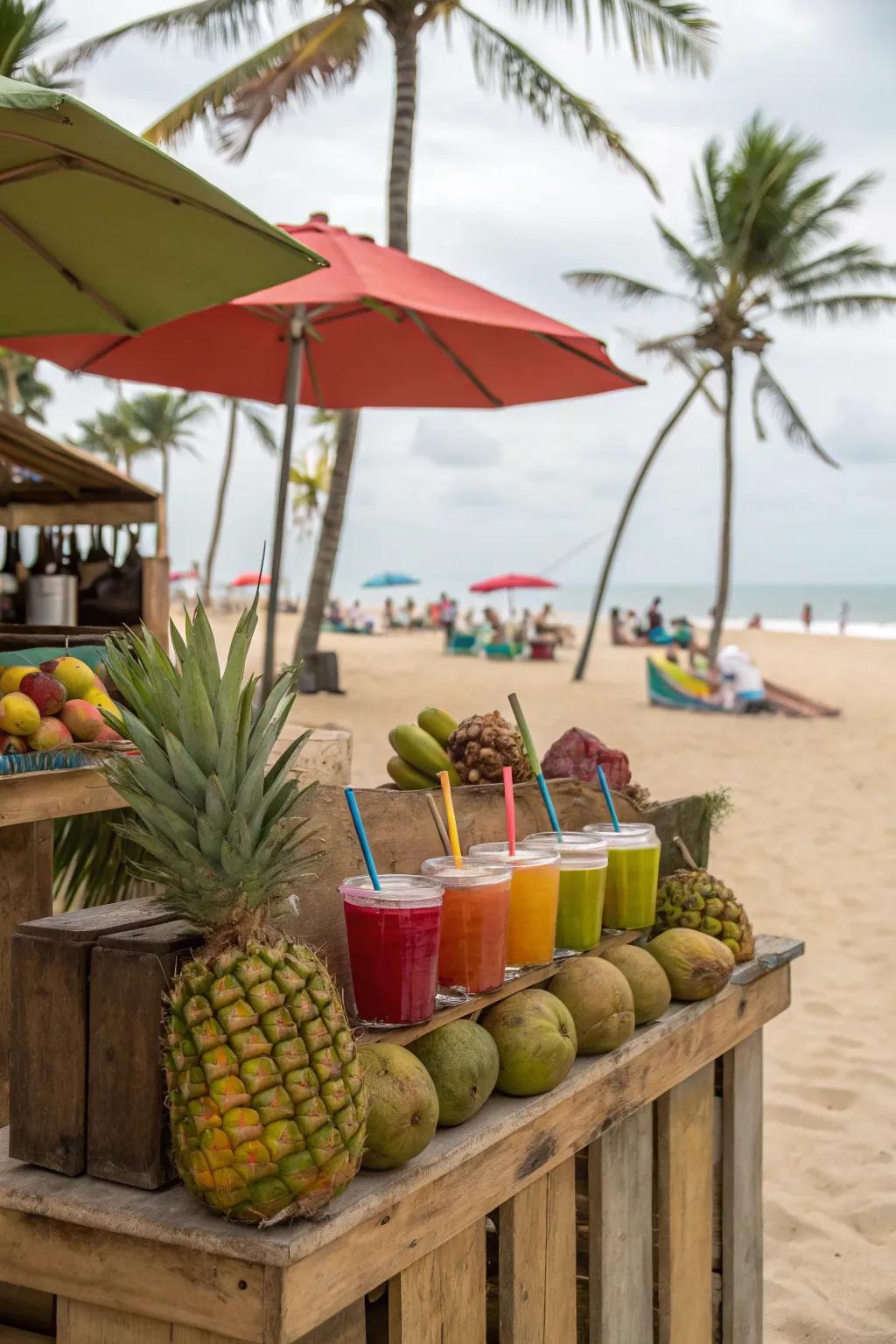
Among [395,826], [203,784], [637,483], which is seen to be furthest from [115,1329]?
[637,483]

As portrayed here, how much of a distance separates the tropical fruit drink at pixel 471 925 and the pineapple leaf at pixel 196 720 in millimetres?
458

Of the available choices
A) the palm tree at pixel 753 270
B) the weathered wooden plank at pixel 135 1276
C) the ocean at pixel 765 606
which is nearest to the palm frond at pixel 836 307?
the palm tree at pixel 753 270

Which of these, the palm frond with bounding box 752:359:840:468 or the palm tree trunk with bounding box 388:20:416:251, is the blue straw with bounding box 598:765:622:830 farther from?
the palm frond with bounding box 752:359:840:468

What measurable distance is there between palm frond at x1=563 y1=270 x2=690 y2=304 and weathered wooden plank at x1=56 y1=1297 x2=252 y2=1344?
2147 cm

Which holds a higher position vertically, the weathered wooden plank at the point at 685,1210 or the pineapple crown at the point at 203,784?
the pineapple crown at the point at 203,784

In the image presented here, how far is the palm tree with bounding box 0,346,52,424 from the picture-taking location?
3241 centimetres

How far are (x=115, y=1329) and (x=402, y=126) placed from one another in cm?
1186

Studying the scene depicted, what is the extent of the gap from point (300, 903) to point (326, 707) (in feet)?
33.4

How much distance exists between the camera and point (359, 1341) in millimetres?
1453

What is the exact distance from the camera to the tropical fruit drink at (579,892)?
197 centimetres

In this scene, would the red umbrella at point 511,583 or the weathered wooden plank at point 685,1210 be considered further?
the red umbrella at point 511,583

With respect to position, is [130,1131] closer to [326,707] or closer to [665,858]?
[665,858]

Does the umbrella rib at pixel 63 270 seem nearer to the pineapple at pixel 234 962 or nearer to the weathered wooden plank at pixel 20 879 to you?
the weathered wooden plank at pixel 20 879

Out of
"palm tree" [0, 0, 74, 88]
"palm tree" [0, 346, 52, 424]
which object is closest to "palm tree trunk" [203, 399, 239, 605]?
"palm tree" [0, 346, 52, 424]
